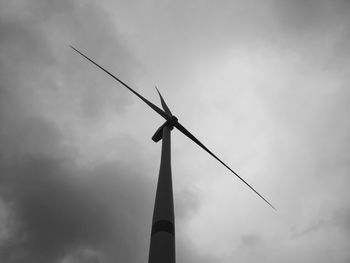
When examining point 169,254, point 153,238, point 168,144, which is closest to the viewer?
point 169,254

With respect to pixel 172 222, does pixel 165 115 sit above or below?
above

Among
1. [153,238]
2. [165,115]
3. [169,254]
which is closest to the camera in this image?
[169,254]

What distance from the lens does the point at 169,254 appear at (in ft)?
49.1

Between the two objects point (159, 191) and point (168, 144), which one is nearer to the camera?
point (159, 191)

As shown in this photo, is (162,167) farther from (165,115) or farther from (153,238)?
(165,115)

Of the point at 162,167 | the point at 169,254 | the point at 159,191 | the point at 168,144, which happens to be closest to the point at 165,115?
the point at 168,144

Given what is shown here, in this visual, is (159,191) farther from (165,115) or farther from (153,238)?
(165,115)

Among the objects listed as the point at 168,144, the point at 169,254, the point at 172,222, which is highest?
the point at 168,144

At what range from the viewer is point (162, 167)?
69.6ft

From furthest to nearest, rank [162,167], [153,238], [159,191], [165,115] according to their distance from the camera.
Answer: [165,115]
[162,167]
[159,191]
[153,238]

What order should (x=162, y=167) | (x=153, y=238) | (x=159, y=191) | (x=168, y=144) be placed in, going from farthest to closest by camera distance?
1. (x=168, y=144)
2. (x=162, y=167)
3. (x=159, y=191)
4. (x=153, y=238)

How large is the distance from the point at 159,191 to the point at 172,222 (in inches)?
91.9

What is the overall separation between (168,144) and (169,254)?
11521mm

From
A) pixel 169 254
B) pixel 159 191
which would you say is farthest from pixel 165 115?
pixel 169 254
